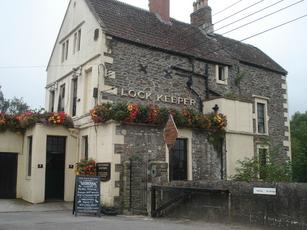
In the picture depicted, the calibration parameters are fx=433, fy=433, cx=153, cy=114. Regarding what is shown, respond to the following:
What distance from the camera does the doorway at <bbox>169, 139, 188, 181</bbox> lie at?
1897 cm

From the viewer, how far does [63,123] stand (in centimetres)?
2027

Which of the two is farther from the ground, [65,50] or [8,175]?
[65,50]

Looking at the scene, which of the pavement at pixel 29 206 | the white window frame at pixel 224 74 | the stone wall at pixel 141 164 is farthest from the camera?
the white window frame at pixel 224 74

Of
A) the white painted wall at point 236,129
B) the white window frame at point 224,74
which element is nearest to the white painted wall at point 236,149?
the white painted wall at point 236,129

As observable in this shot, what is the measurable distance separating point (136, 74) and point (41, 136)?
5194 mm

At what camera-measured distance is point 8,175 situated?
2089 centimetres

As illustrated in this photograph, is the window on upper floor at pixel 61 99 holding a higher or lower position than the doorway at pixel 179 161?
higher

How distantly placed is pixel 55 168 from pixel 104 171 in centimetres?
410

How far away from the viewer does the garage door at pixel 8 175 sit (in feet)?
68.0

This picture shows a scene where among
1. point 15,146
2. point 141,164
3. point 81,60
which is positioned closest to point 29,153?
point 15,146

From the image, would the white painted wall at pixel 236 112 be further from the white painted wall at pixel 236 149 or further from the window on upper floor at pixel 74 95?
the window on upper floor at pixel 74 95

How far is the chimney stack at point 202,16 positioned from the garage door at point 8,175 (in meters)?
13.6

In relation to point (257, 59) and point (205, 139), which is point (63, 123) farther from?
point (257, 59)

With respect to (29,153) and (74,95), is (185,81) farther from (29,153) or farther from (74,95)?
(29,153)
